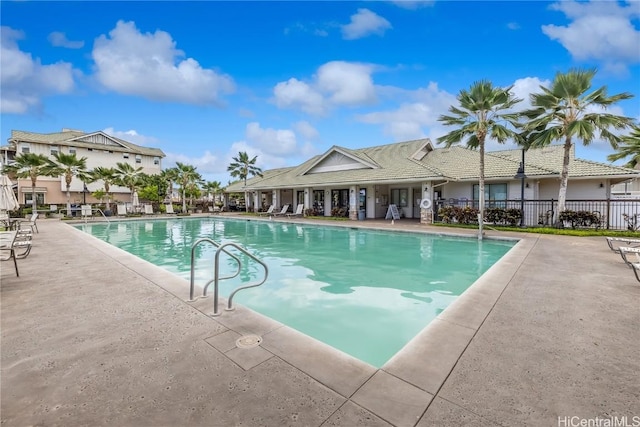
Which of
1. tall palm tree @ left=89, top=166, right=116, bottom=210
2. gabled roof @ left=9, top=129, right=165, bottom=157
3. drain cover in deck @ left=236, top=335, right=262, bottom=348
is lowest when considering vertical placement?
drain cover in deck @ left=236, top=335, right=262, bottom=348

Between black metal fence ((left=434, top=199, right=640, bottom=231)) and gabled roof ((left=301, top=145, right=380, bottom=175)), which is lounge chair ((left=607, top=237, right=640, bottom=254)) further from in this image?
gabled roof ((left=301, top=145, right=380, bottom=175))

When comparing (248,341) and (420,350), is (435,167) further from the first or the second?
(248,341)

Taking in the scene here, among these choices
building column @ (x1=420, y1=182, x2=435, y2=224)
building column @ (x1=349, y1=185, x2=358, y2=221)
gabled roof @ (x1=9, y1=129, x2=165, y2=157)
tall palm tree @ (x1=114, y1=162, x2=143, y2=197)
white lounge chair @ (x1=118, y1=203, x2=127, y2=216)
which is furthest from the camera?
gabled roof @ (x1=9, y1=129, x2=165, y2=157)

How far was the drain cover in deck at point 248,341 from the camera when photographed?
3.31 m

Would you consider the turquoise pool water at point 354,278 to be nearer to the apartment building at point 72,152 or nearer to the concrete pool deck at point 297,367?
the concrete pool deck at point 297,367

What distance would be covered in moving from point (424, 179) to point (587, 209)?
8763mm

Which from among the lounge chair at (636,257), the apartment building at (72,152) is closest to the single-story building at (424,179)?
the lounge chair at (636,257)

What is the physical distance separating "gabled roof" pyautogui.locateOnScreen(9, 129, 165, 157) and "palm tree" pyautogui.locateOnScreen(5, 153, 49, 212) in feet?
30.1

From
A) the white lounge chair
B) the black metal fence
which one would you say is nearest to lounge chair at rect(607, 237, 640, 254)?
the black metal fence

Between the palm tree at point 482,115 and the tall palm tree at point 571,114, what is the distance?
3.68ft

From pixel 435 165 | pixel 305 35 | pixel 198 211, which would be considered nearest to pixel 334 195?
pixel 435 165

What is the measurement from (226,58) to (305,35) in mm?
6005

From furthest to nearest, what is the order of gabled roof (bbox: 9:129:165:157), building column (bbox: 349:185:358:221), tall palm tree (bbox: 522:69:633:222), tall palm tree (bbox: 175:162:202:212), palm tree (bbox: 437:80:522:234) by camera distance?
tall palm tree (bbox: 175:162:202:212), gabled roof (bbox: 9:129:165:157), building column (bbox: 349:185:358:221), palm tree (bbox: 437:80:522:234), tall palm tree (bbox: 522:69:633:222)

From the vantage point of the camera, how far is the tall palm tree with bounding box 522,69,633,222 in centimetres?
1328
